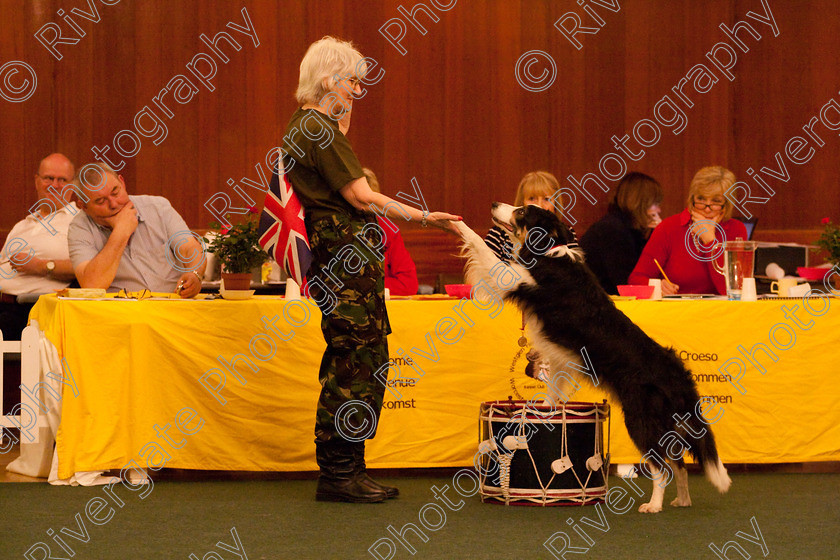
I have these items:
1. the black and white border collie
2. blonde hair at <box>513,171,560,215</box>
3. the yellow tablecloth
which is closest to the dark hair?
blonde hair at <box>513,171,560,215</box>

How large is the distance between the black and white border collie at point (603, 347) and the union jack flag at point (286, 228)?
58cm

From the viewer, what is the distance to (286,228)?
3336 millimetres

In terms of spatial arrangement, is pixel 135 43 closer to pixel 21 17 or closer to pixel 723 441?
pixel 21 17

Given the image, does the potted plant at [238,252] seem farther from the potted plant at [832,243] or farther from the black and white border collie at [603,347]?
the potted plant at [832,243]

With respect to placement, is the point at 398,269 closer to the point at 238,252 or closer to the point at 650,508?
the point at 238,252

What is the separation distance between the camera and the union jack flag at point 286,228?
131 inches

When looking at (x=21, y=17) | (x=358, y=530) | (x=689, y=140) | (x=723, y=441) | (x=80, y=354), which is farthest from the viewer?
(x=689, y=140)

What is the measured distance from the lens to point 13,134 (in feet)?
21.3

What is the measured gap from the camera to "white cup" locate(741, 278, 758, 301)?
4145mm

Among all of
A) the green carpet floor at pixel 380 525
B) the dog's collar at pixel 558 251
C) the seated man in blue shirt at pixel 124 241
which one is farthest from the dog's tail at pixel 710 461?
the seated man in blue shirt at pixel 124 241

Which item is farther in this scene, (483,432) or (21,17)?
(21,17)

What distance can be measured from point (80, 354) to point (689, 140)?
4725 millimetres

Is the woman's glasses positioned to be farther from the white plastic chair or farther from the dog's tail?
the white plastic chair

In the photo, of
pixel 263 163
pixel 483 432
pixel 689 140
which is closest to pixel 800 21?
pixel 689 140
